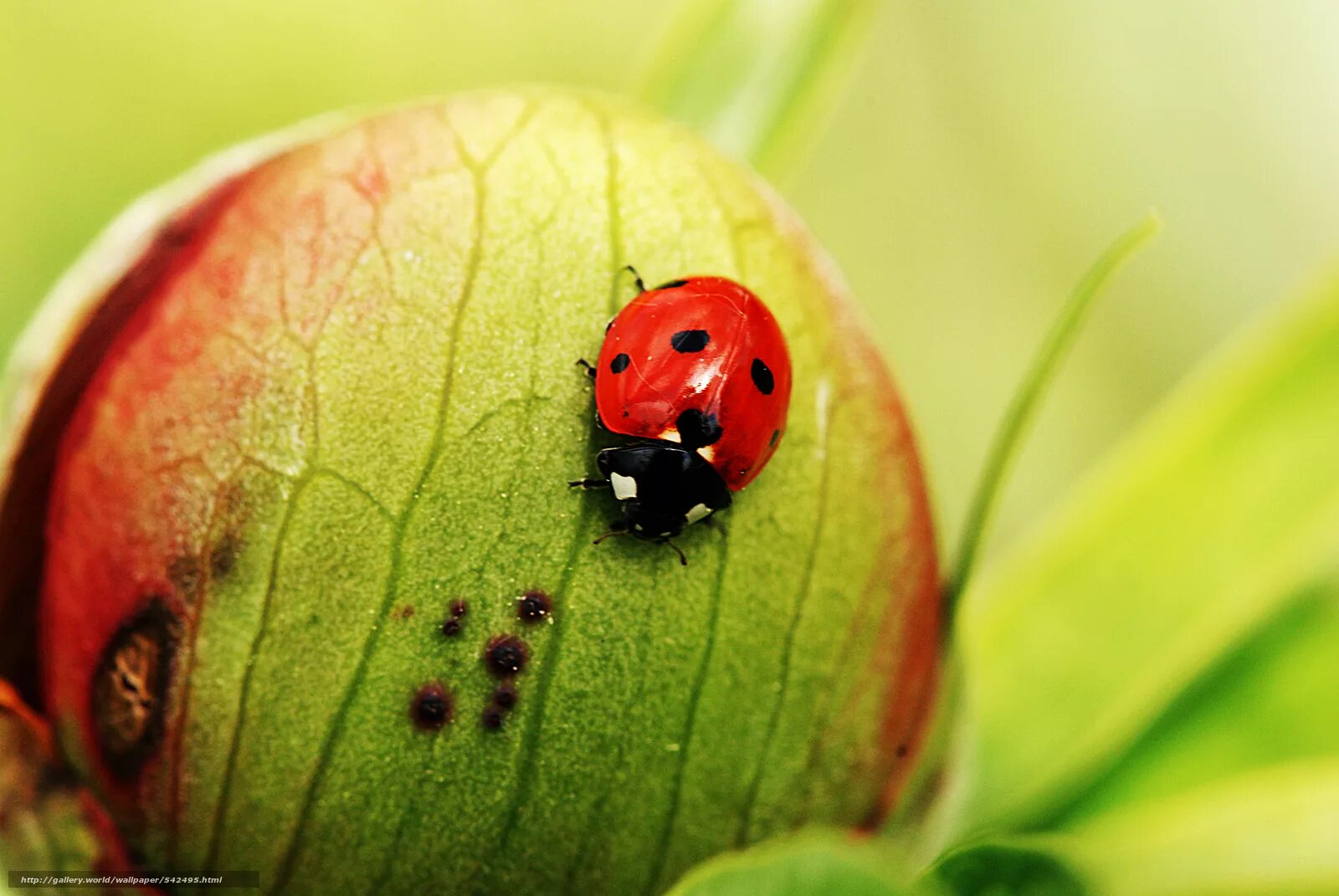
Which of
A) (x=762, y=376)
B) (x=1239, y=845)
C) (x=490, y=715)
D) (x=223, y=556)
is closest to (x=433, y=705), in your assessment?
(x=490, y=715)

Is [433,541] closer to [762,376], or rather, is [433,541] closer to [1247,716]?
[762,376]

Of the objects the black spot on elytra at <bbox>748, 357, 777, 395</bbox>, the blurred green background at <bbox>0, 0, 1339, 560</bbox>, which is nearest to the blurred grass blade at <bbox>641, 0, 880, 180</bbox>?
the black spot on elytra at <bbox>748, 357, 777, 395</bbox>

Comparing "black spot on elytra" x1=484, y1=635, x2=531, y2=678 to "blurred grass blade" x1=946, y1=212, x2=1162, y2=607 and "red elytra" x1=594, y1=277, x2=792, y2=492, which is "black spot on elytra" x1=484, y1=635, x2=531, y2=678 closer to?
"red elytra" x1=594, y1=277, x2=792, y2=492

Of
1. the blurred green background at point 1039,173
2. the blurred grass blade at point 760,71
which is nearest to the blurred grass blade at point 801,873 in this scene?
the blurred grass blade at point 760,71

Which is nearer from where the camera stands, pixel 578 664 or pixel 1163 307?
pixel 578 664

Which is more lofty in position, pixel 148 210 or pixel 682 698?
pixel 148 210

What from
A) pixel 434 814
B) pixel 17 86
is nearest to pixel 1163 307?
pixel 17 86

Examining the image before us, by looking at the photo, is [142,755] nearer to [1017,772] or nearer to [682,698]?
[682,698]

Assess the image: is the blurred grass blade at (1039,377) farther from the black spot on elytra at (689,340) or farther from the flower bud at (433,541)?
the black spot on elytra at (689,340)
